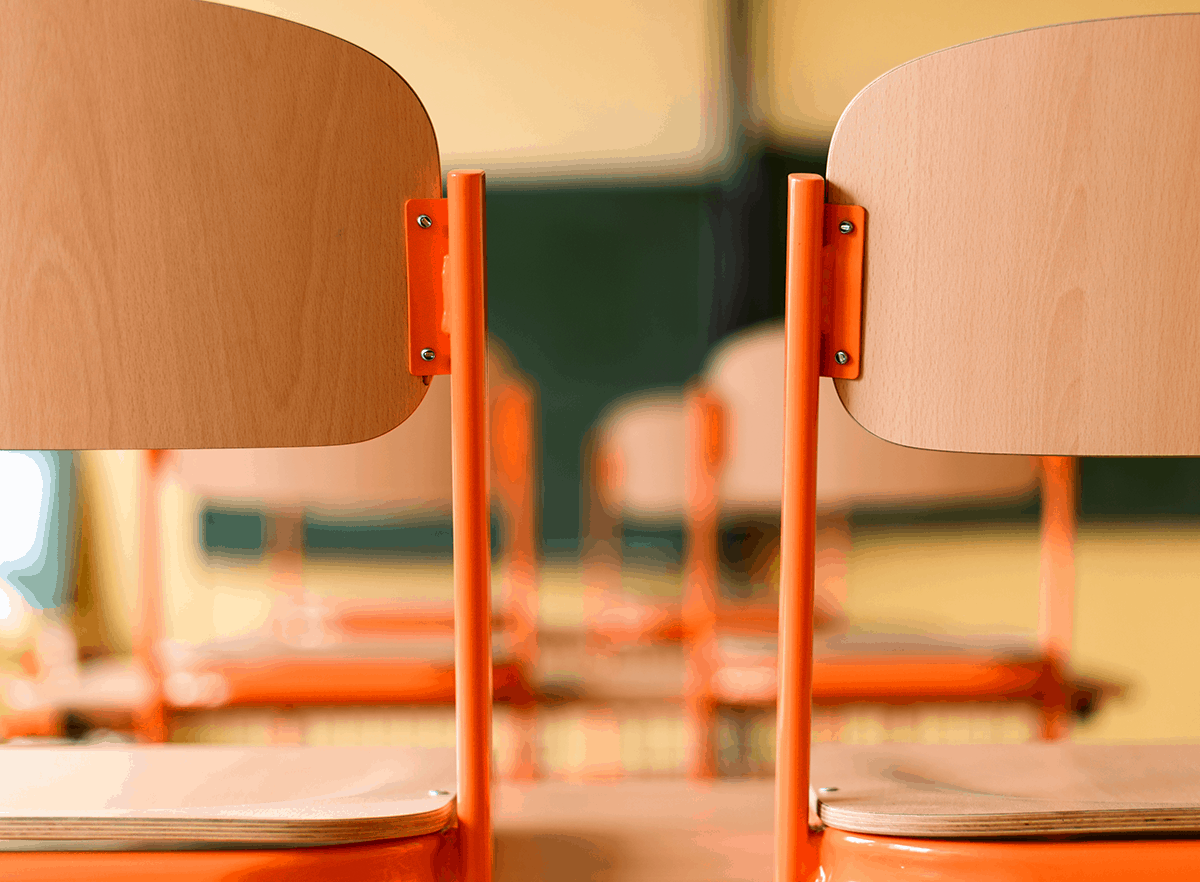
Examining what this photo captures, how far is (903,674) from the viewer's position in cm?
139

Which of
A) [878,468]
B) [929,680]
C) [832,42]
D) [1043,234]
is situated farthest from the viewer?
[832,42]

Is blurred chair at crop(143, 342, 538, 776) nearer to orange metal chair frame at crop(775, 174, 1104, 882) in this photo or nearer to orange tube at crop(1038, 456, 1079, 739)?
orange metal chair frame at crop(775, 174, 1104, 882)

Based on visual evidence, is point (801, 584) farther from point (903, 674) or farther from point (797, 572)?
point (903, 674)

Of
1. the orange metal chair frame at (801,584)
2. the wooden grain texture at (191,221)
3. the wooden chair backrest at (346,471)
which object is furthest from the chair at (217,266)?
the wooden chair backrest at (346,471)

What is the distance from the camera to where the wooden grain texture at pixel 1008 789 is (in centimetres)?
45

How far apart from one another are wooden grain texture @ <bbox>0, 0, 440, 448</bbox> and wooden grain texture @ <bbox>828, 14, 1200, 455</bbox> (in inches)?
11.6

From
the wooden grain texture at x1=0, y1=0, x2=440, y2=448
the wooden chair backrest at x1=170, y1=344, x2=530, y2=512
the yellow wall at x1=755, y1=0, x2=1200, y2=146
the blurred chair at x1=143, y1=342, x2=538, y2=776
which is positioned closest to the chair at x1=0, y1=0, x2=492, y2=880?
the wooden grain texture at x1=0, y1=0, x2=440, y2=448

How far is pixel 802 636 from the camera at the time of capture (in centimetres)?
50

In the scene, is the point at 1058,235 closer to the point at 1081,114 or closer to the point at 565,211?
the point at 1081,114

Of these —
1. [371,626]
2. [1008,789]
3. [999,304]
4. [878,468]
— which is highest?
[999,304]

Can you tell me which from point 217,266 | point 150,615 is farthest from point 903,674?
point 150,615

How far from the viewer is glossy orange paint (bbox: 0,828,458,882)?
446mm

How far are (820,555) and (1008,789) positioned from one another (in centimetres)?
162

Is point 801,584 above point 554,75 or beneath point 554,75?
beneath
